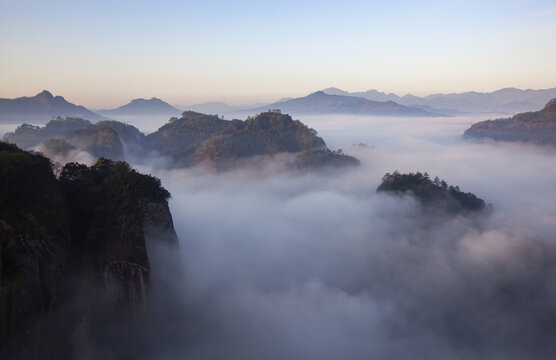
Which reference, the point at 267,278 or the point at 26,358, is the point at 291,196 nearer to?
the point at 267,278

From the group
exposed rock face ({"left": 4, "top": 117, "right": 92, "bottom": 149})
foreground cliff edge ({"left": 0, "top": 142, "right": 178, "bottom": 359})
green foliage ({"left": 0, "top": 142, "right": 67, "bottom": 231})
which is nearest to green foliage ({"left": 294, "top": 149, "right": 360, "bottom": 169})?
foreground cliff edge ({"left": 0, "top": 142, "right": 178, "bottom": 359})

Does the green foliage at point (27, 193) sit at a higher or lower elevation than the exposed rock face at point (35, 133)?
lower

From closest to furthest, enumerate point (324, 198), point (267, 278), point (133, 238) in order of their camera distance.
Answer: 1. point (133, 238)
2. point (267, 278)
3. point (324, 198)

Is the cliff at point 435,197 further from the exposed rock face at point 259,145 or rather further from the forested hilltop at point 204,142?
the exposed rock face at point 259,145

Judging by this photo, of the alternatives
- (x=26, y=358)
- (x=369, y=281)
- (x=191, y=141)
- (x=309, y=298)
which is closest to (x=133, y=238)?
(x=26, y=358)

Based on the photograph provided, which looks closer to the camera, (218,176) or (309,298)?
(309,298)

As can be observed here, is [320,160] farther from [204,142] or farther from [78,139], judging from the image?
[78,139]

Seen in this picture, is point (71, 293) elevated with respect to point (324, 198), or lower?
elevated

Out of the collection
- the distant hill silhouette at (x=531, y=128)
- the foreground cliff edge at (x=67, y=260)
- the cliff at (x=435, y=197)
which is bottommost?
the cliff at (x=435, y=197)

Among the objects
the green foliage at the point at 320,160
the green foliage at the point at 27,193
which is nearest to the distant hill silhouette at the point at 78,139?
the green foliage at the point at 320,160
